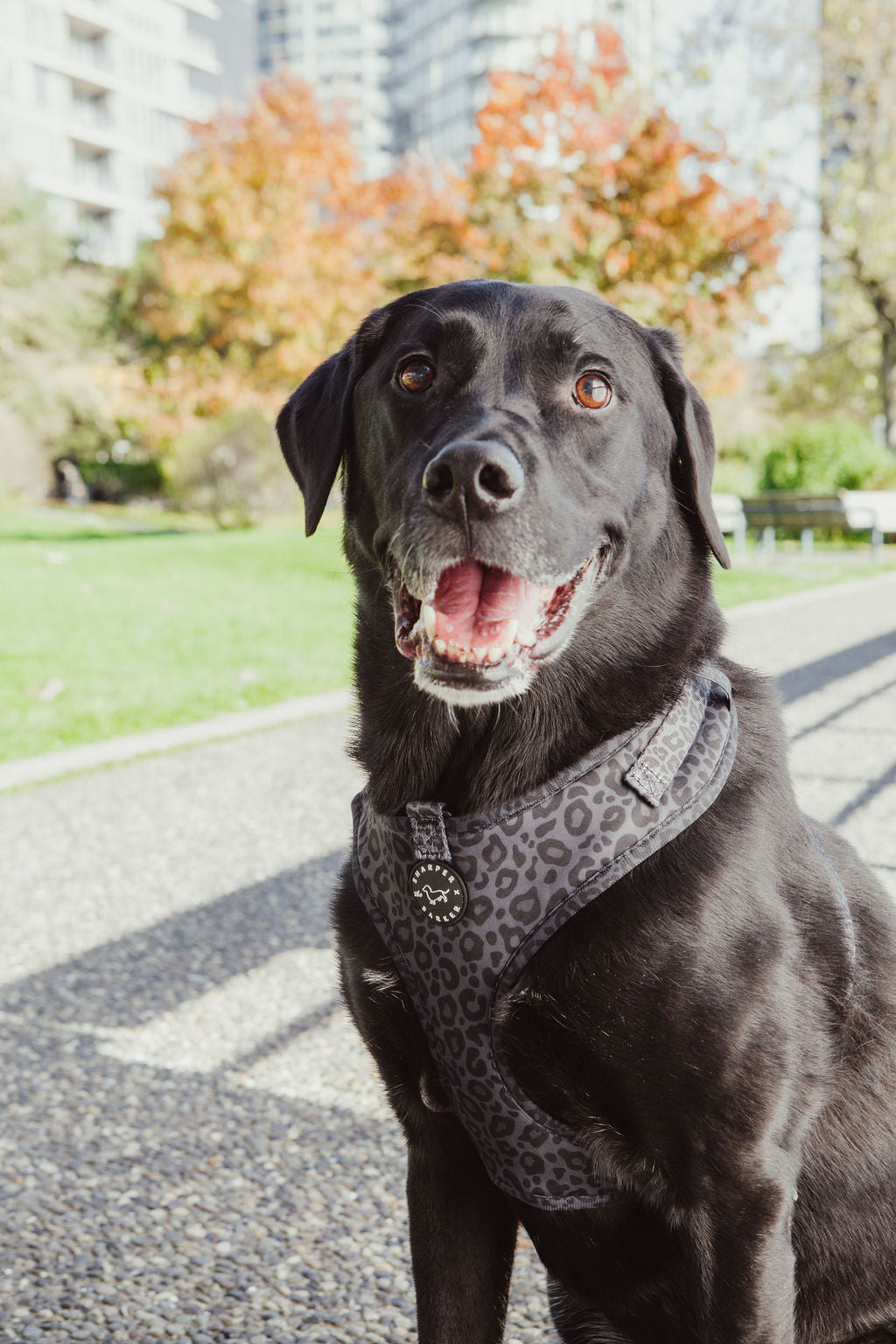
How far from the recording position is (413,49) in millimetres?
99000

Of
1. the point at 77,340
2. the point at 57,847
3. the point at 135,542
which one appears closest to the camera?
the point at 57,847

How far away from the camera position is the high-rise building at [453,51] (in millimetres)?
84688

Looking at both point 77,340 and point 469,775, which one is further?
point 77,340

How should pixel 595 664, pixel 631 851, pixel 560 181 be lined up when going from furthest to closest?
pixel 560 181, pixel 595 664, pixel 631 851

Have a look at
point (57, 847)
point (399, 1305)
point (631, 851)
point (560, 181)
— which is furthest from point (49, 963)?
point (560, 181)

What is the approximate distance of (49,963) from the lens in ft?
12.4

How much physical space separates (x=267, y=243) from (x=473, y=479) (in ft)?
63.4

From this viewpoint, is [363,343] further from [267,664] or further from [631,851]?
[267,664]

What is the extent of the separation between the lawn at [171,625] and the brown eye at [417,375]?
69.7 inches

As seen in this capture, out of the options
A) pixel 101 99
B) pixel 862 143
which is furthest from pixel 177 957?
pixel 101 99

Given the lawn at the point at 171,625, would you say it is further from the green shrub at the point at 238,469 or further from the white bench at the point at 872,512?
the green shrub at the point at 238,469

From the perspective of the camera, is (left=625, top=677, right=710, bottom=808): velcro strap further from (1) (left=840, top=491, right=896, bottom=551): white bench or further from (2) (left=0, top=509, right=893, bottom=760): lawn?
(1) (left=840, top=491, right=896, bottom=551): white bench

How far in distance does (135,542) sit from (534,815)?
49.6ft

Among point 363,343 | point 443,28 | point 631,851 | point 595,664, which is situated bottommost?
point 631,851
